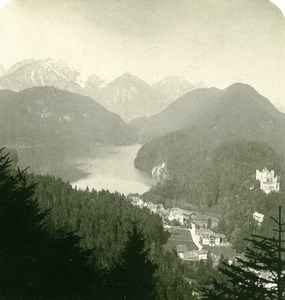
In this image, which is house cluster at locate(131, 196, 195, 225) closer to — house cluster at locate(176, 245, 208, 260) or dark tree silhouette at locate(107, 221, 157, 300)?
house cluster at locate(176, 245, 208, 260)

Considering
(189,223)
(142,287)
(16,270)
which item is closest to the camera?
(16,270)

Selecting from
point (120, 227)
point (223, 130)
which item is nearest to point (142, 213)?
point (120, 227)

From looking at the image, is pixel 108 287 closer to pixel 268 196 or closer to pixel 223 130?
pixel 268 196

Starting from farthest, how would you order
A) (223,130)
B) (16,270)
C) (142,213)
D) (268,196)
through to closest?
1. (223,130)
2. (268,196)
3. (142,213)
4. (16,270)

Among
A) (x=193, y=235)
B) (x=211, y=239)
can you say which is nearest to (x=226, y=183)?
(x=193, y=235)

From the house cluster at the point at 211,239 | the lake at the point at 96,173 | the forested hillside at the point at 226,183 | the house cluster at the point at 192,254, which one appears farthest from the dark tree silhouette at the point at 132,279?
the lake at the point at 96,173

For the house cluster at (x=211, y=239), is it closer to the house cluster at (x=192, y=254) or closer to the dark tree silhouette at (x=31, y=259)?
the house cluster at (x=192, y=254)
